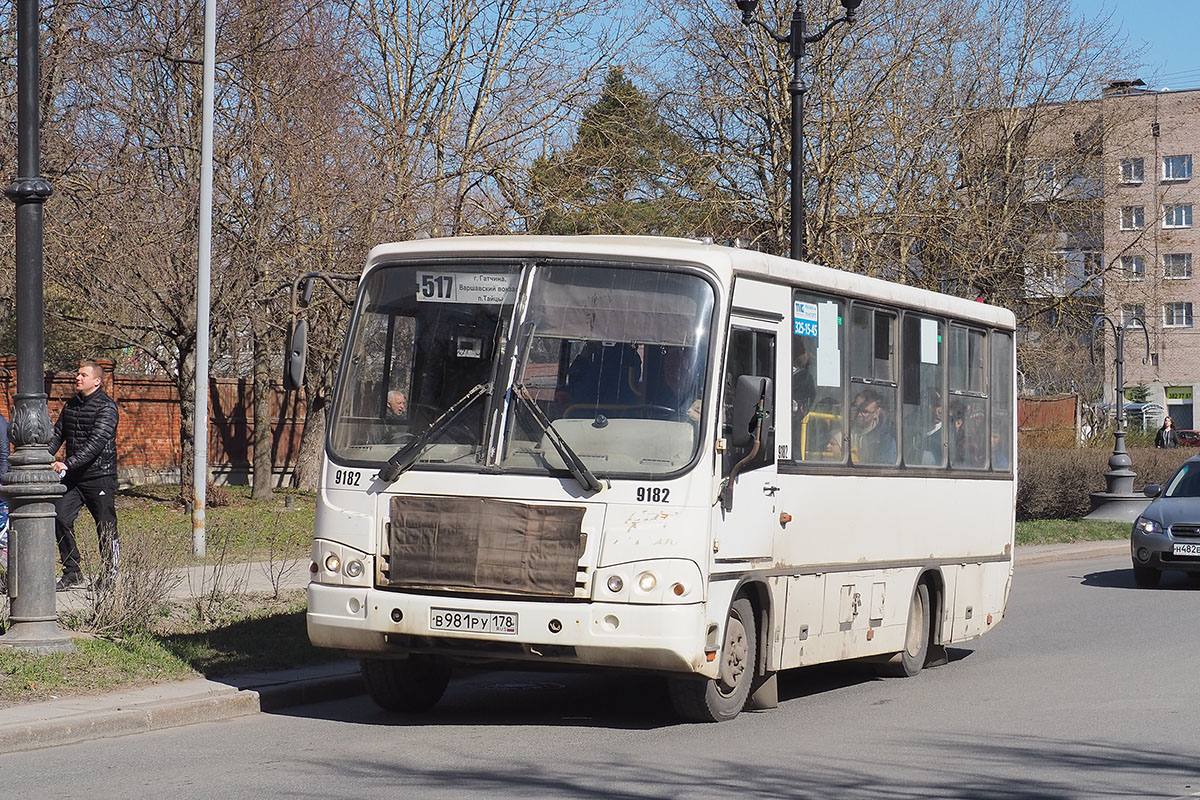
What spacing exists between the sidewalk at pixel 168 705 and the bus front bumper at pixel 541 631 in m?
1.18

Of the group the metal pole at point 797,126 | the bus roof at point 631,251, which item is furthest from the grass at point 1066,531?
the bus roof at point 631,251

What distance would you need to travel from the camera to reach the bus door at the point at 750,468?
946 cm

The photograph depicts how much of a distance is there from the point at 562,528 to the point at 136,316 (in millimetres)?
19380

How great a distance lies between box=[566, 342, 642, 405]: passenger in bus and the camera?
9312 millimetres

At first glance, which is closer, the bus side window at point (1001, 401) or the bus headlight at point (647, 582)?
the bus headlight at point (647, 582)

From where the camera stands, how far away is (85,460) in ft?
46.5

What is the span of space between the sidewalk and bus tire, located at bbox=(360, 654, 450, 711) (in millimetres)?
723

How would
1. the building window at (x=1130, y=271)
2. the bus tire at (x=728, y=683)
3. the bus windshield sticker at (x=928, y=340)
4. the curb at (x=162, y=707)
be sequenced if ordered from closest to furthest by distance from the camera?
the curb at (x=162, y=707)
the bus tire at (x=728, y=683)
the bus windshield sticker at (x=928, y=340)
the building window at (x=1130, y=271)

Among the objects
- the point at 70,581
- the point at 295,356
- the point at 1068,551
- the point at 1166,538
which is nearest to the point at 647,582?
the point at 295,356

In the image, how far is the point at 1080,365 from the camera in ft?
202

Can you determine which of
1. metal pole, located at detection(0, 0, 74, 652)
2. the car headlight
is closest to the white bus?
metal pole, located at detection(0, 0, 74, 652)

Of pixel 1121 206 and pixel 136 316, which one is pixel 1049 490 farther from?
pixel 136 316

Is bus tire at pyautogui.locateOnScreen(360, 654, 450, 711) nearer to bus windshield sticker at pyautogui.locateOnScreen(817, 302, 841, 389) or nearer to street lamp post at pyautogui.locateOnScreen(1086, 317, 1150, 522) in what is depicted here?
bus windshield sticker at pyautogui.locateOnScreen(817, 302, 841, 389)

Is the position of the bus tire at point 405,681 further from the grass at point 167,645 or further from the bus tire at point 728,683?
the bus tire at point 728,683
